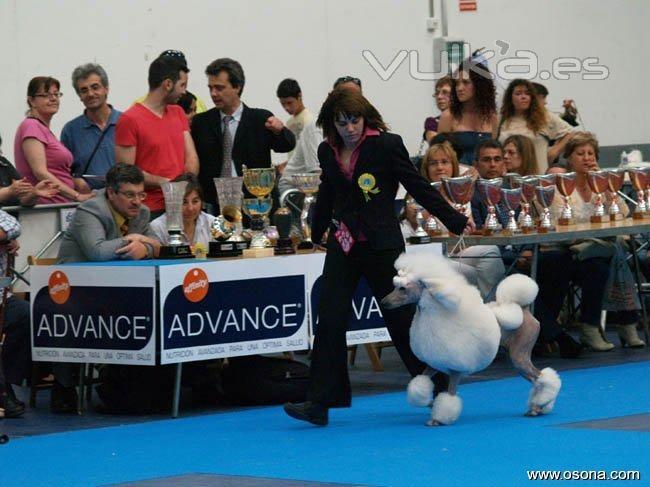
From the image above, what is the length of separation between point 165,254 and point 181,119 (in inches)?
55.2

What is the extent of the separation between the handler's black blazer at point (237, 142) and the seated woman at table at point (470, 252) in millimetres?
905

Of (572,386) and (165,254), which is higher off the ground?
(165,254)

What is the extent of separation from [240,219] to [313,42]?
5.82m

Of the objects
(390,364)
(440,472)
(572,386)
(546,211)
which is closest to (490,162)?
(546,211)

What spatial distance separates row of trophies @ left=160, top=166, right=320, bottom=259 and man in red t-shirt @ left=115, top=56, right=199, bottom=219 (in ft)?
1.78

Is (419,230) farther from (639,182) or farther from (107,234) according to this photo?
(107,234)

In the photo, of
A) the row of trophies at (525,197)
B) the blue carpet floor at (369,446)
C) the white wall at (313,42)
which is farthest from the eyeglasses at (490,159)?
the white wall at (313,42)

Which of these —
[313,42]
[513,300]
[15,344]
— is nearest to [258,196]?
[15,344]

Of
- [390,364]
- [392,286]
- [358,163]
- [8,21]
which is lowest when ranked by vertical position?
[390,364]

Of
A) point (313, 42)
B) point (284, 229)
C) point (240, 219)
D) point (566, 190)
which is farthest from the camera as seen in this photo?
point (313, 42)

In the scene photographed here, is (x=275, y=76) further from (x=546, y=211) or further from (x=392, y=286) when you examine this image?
(x=392, y=286)

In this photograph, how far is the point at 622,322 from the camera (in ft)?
32.2

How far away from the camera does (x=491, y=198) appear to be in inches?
351

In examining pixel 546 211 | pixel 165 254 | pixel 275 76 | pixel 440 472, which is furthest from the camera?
pixel 275 76
